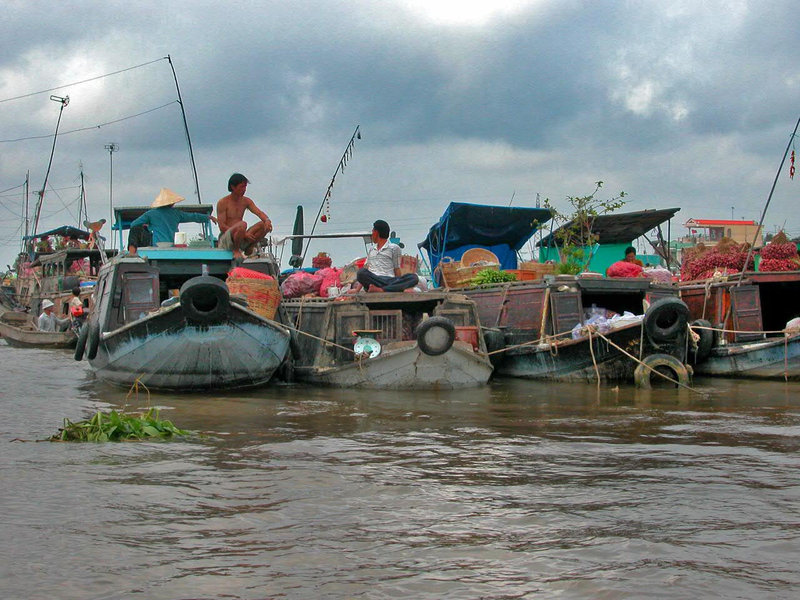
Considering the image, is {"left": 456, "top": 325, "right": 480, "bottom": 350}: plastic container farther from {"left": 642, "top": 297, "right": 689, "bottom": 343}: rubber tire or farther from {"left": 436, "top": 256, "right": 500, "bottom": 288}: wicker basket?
{"left": 436, "top": 256, "right": 500, "bottom": 288}: wicker basket

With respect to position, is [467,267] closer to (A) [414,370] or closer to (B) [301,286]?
(B) [301,286]

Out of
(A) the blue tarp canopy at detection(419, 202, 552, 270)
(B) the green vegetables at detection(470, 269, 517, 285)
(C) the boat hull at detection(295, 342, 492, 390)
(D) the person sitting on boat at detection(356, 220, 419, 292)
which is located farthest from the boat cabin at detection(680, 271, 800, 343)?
(A) the blue tarp canopy at detection(419, 202, 552, 270)

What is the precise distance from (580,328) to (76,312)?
47.4 feet

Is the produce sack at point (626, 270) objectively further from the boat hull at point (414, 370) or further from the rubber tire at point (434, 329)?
the rubber tire at point (434, 329)

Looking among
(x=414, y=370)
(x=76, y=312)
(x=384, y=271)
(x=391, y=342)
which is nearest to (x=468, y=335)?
(x=391, y=342)

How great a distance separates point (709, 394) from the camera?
957 centimetres

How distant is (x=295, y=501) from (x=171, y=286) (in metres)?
8.79

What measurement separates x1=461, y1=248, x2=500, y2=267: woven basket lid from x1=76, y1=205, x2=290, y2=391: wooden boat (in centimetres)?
544

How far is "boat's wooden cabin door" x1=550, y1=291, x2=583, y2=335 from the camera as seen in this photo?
37.6 feet

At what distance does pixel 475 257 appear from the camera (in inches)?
615

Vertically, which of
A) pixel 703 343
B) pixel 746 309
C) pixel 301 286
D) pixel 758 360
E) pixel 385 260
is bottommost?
pixel 758 360

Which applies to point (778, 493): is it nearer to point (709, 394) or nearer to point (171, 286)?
point (709, 394)

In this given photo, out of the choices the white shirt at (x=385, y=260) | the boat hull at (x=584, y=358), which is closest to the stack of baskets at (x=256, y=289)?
the white shirt at (x=385, y=260)

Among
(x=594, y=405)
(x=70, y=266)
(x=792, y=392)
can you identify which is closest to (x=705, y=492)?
(x=594, y=405)
